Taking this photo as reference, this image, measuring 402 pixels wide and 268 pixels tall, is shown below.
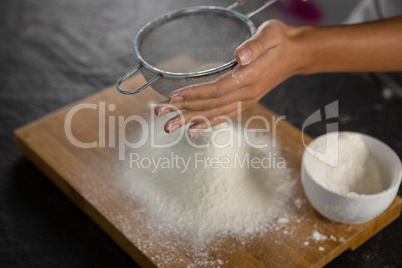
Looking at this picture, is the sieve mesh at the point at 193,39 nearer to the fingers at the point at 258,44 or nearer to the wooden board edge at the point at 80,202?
the fingers at the point at 258,44

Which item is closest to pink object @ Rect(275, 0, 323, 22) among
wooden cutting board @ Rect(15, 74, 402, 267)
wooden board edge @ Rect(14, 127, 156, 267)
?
wooden cutting board @ Rect(15, 74, 402, 267)

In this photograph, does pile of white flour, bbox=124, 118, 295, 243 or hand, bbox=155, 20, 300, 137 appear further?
Result: pile of white flour, bbox=124, 118, 295, 243

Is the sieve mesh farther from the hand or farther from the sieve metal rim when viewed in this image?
the hand

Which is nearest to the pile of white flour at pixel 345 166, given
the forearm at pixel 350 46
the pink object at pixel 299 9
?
the forearm at pixel 350 46

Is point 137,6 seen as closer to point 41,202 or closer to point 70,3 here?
point 70,3

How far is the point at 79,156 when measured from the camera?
117cm

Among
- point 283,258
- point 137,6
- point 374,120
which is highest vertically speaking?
point 137,6

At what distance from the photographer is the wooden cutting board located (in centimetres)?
96

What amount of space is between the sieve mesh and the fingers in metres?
0.12

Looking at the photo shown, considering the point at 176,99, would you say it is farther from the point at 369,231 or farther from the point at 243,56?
the point at 369,231

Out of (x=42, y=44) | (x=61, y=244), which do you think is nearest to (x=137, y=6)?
(x=42, y=44)

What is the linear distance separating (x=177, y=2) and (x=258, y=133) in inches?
29.6

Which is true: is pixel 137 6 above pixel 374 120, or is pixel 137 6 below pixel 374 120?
above

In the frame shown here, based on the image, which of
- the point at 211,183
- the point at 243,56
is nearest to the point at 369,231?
the point at 211,183
